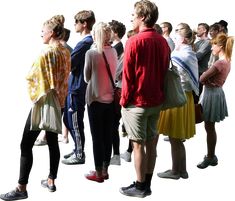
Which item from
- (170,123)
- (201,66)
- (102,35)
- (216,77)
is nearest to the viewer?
(102,35)

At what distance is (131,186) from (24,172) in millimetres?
1123

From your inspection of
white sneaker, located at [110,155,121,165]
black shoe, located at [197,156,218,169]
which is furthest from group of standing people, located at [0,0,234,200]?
black shoe, located at [197,156,218,169]

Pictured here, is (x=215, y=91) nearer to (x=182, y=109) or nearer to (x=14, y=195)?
(x=182, y=109)

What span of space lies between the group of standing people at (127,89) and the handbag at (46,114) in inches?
1.4

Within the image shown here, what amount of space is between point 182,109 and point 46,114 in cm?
160

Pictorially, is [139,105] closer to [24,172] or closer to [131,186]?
[131,186]

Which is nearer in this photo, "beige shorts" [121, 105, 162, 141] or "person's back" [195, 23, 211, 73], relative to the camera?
"beige shorts" [121, 105, 162, 141]

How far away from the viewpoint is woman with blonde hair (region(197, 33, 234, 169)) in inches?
230

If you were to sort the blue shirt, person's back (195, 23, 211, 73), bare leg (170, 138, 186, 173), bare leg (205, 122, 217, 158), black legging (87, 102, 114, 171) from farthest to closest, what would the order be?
1. person's back (195, 23, 211, 73)
2. bare leg (205, 122, 217, 158)
3. the blue shirt
4. bare leg (170, 138, 186, 173)
5. black legging (87, 102, 114, 171)

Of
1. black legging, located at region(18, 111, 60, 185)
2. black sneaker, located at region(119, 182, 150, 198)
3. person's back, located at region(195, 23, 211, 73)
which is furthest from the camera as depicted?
person's back, located at region(195, 23, 211, 73)

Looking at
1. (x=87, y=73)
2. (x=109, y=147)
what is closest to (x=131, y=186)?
(x=109, y=147)

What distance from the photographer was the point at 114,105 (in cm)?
526

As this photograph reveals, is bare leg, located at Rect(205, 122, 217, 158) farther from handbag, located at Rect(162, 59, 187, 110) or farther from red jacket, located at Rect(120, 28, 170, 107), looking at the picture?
red jacket, located at Rect(120, 28, 170, 107)

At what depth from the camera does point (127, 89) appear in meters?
4.68
